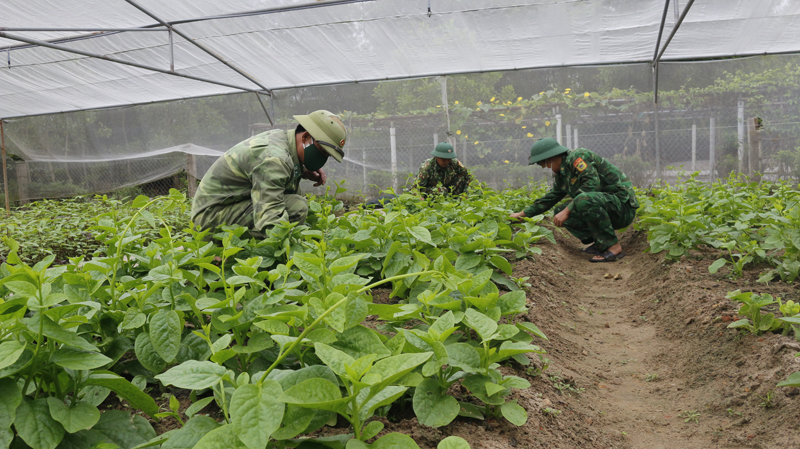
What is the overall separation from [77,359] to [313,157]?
2.93m

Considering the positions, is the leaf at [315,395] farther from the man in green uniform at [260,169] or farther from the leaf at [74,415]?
the man in green uniform at [260,169]

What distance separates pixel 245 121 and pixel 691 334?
33.1 feet

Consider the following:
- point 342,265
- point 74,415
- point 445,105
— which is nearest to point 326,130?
point 342,265

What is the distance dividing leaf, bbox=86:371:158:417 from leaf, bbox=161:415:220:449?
19 centimetres

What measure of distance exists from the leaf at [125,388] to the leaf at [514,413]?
97 centimetres

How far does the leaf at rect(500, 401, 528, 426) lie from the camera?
1493mm

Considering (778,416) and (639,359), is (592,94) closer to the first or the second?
(639,359)

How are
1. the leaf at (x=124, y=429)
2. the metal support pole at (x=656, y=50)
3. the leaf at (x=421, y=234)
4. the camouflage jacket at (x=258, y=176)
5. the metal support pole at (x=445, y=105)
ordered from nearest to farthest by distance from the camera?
1. the leaf at (x=124, y=429)
2. the leaf at (x=421, y=234)
3. the camouflage jacket at (x=258, y=176)
4. the metal support pole at (x=656, y=50)
5. the metal support pole at (x=445, y=105)

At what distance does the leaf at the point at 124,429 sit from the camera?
4.30 ft

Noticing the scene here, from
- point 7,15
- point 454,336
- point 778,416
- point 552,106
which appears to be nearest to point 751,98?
point 552,106

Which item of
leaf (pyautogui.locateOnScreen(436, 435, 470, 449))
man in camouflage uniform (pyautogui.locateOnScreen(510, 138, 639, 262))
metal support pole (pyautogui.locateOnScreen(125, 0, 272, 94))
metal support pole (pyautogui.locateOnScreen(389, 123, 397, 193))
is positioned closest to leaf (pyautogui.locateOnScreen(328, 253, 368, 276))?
leaf (pyautogui.locateOnScreen(436, 435, 470, 449))

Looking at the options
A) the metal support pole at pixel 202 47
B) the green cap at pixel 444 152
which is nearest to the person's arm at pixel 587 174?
the green cap at pixel 444 152

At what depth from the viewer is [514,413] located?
153 centimetres

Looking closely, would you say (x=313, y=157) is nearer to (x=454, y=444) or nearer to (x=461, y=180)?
(x=454, y=444)
